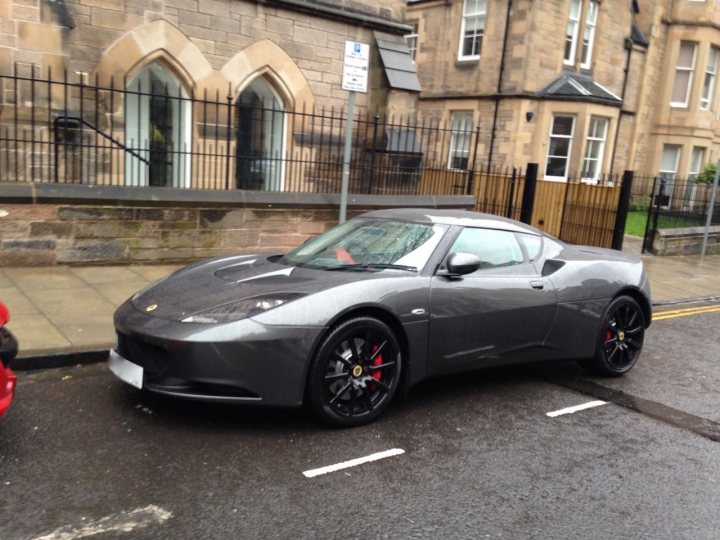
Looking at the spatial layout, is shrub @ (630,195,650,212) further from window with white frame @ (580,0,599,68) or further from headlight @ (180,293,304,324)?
headlight @ (180,293,304,324)

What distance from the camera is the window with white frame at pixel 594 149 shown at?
814 inches

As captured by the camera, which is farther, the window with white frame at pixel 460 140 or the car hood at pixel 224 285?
the window with white frame at pixel 460 140

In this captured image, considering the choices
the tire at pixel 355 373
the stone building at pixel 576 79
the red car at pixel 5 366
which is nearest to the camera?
the red car at pixel 5 366

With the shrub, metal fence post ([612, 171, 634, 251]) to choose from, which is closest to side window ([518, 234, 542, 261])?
metal fence post ([612, 171, 634, 251])

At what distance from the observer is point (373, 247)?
497 centimetres

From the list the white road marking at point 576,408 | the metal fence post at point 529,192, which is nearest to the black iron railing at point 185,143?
the metal fence post at point 529,192

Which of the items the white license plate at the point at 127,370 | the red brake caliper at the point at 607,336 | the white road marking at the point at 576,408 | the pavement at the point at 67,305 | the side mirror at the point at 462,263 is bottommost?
the white road marking at the point at 576,408

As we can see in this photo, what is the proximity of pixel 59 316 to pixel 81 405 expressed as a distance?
6.56 feet

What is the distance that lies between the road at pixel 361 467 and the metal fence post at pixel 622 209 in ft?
26.3

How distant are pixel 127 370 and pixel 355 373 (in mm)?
Answer: 1434

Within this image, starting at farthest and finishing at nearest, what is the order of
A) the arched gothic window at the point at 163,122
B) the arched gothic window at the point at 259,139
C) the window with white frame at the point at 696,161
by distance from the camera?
the window with white frame at the point at 696,161, the arched gothic window at the point at 259,139, the arched gothic window at the point at 163,122

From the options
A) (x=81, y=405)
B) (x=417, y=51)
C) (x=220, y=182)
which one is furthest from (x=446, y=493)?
(x=417, y=51)

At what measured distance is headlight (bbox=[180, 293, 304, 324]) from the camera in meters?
3.93

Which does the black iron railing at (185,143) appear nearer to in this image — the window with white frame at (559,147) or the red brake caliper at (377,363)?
the red brake caliper at (377,363)
